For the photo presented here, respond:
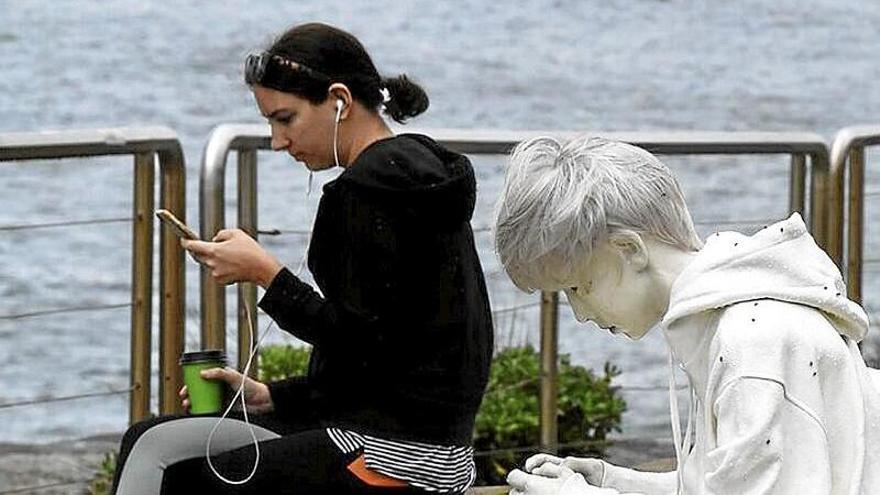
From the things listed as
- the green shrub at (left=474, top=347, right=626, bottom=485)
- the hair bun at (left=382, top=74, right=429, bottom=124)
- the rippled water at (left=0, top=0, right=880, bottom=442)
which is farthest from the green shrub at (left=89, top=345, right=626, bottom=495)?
the rippled water at (left=0, top=0, right=880, bottom=442)

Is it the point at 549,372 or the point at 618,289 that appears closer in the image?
the point at 618,289

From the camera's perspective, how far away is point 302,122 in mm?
3365

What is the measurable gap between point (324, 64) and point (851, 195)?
2.46 metres

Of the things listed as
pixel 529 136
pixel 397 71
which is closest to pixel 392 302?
pixel 529 136

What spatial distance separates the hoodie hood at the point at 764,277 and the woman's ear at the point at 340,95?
125 cm

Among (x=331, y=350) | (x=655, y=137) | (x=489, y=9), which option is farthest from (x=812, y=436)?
(x=489, y=9)

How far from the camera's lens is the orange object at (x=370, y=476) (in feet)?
10.4

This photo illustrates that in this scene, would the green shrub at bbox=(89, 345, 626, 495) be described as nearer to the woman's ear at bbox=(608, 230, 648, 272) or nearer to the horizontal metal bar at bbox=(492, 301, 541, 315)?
the horizontal metal bar at bbox=(492, 301, 541, 315)

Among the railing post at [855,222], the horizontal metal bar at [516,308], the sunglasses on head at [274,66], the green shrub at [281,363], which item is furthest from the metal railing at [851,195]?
the sunglasses on head at [274,66]

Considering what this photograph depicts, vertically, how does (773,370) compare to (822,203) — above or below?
above

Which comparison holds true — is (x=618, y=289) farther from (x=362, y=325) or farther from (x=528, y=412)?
(x=528, y=412)

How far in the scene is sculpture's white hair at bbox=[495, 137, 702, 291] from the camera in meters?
2.20

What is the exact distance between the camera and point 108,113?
12.1m

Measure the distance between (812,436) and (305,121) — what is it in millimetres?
1449
